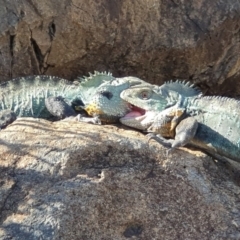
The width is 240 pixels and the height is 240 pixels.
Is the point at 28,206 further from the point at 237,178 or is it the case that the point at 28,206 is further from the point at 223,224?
the point at 237,178

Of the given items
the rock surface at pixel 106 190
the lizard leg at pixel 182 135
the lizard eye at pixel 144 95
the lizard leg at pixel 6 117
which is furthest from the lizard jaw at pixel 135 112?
the lizard leg at pixel 6 117

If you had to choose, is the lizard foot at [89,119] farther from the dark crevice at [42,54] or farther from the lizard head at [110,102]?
the dark crevice at [42,54]

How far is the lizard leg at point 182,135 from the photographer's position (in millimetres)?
5703

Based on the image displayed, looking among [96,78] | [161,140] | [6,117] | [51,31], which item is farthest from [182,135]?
[51,31]

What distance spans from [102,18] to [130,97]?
3.99ft

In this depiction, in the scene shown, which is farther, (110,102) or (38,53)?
(38,53)

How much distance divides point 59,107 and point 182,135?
1425 mm

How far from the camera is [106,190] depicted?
505 cm

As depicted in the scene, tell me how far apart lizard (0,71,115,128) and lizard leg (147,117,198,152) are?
115 centimetres

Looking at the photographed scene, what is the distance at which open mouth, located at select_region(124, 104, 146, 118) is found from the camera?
6.43 m

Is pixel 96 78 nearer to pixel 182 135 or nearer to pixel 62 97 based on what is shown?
pixel 62 97

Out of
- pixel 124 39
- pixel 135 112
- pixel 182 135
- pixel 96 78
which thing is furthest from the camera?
pixel 124 39

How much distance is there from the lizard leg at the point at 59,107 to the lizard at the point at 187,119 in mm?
552

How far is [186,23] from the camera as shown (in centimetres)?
→ 757
